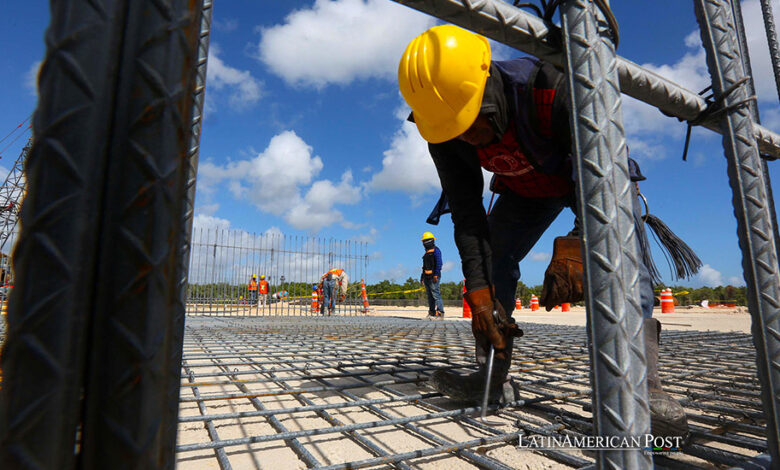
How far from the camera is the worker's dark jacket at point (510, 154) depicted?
1.61 metres

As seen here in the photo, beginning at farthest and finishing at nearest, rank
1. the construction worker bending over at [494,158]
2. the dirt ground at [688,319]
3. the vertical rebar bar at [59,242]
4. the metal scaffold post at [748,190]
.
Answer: the dirt ground at [688,319] < the construction worker bending over at [494,158] < the metal scaffold post at [748,190] < the vertical rebar bar at [59,242]

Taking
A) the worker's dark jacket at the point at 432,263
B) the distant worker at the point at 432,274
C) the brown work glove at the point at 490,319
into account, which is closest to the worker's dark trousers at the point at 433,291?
the distant worker at the point at 432,274

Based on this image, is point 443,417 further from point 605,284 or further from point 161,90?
point 161,90

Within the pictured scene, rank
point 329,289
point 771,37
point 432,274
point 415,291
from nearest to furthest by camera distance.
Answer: point 771,37 → point 432,274 → point 329,289 → point 415,291

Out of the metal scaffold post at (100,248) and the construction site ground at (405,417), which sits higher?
the metal scaffold post at (100,248)

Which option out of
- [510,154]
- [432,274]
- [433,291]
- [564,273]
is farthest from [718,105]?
[433,291]

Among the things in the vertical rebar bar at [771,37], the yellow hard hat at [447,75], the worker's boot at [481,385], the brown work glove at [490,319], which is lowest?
the worker's boot at [481,385]

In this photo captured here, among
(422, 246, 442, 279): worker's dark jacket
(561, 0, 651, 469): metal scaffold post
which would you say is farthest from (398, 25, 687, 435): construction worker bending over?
(422, 246, 442, 279): worker's dark jacket

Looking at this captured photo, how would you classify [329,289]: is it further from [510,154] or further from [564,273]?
[564,273]

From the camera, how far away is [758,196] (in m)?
1.15

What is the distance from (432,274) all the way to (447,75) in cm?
837

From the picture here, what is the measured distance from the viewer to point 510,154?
1872 millimetres

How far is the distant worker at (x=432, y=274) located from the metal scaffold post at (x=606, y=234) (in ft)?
29.5

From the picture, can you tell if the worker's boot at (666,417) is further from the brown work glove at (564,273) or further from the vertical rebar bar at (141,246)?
the vertical rebar bar at (141,246)
